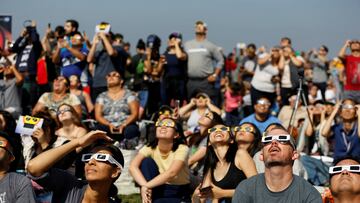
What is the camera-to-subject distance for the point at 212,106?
462 inches

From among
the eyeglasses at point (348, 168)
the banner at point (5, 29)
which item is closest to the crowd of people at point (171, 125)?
the eyeglasses at point (348, 168)

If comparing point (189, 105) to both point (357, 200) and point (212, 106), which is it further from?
point (357, 200)

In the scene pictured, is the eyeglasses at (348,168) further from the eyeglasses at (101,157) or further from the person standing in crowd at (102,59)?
the person standing in crowd at (102,59)

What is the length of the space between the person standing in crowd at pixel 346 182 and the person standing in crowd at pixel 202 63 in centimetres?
742

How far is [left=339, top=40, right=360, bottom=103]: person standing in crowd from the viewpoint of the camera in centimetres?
1241

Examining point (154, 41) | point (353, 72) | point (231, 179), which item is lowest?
point (231, 179)

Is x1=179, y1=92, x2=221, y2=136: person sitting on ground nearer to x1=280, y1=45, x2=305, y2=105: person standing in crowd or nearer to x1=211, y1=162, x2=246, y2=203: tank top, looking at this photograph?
x1=280, y1=45, x2=305, y2=105: person standing in crowd

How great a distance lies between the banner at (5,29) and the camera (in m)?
14.5

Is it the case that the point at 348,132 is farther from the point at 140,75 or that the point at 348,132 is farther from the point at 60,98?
the point at 140,75

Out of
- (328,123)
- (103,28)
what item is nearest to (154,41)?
(103,28)

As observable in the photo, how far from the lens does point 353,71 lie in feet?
40.9

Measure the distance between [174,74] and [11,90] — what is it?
115 inches

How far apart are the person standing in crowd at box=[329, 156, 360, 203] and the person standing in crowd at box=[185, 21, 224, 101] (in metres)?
7.42

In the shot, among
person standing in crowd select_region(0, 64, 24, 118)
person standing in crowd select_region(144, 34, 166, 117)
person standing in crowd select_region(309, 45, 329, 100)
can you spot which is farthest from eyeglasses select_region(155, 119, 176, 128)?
person standing in crowd select_region(309, 45, 329, 100)
